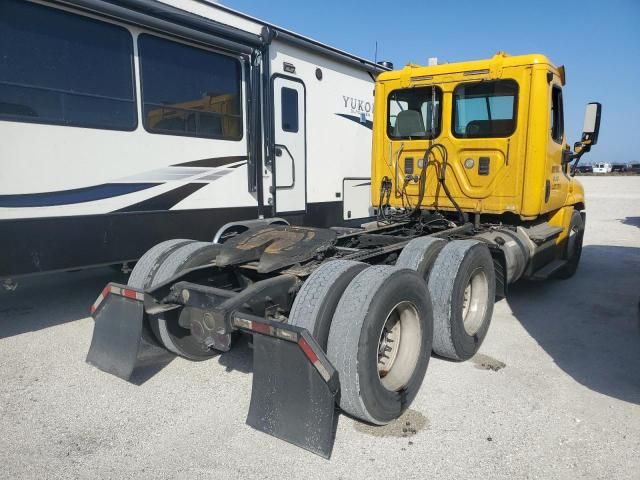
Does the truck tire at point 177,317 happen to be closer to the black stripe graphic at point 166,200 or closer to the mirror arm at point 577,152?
the black stripe graphic at point 166,200

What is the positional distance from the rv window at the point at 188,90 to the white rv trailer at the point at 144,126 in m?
0.01

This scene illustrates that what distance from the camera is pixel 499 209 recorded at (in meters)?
5.46

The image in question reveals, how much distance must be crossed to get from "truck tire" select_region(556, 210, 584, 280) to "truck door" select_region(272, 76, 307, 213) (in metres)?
3.67

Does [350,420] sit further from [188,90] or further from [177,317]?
[188,90]

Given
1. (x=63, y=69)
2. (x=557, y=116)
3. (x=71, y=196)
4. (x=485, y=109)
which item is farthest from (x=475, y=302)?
(x=63, y=69)

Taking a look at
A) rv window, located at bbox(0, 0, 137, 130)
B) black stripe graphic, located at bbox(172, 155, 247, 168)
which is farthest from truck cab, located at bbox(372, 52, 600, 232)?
rv window, located at bbox(0, 0, 137, 130)

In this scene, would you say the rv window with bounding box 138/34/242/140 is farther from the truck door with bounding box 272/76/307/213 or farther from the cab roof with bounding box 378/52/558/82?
the cab roof with bounding box 378/52/558/82

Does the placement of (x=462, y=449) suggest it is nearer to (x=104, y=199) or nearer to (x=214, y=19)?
(x=104, y=199)

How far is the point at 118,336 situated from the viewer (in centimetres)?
344

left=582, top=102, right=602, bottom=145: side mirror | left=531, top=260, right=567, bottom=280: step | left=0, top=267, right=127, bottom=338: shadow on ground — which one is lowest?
left=0, top=267, right=127, bottom=338: shadow on ground

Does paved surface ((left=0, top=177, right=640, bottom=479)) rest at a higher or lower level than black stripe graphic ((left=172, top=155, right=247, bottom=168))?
lower

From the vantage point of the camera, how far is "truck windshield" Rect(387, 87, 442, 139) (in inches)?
225

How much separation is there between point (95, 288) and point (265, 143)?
9.53 feet

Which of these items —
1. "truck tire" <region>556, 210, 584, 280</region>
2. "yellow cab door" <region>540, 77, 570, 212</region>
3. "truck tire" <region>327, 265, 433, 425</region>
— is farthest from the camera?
"truck tire" <region>556, 210, 584, 280</region>
